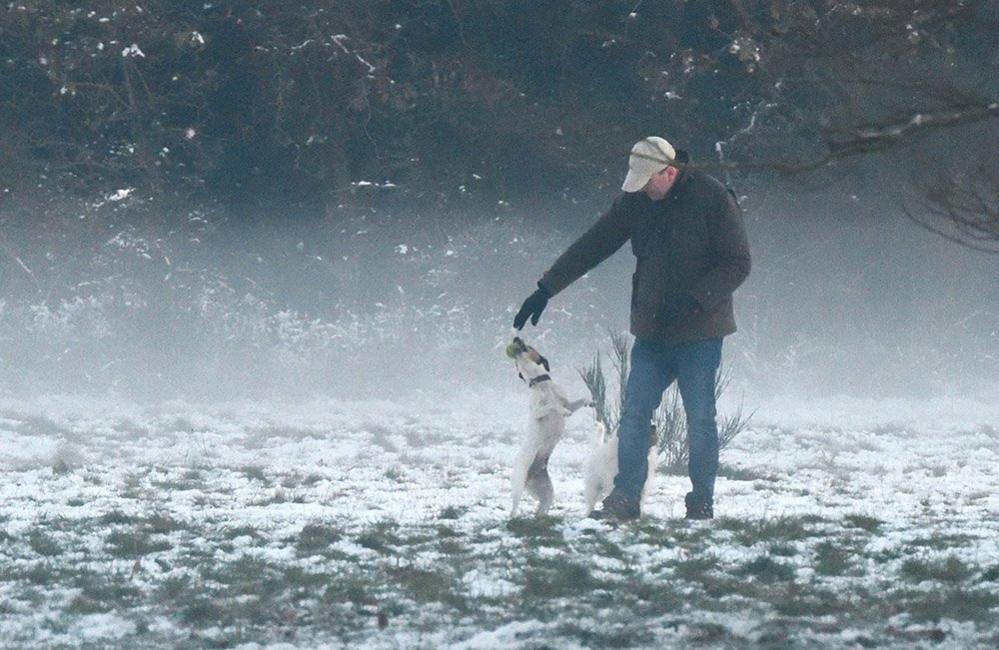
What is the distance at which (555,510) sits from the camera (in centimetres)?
798

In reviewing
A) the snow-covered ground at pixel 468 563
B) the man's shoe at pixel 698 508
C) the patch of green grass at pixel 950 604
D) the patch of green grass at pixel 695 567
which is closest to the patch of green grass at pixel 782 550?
the snow-covered ground at pixel 468 563

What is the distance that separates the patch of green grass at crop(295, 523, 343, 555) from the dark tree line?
33.3 feet

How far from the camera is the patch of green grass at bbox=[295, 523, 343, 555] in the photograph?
20.6 ft

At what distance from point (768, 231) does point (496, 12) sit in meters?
5.61

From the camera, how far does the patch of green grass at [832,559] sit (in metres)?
5.69

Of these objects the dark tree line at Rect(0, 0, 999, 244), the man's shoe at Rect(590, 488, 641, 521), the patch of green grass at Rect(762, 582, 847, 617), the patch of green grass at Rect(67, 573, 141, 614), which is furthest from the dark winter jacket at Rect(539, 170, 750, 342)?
the dark tree line at Rect(0, 0, 999, 244)

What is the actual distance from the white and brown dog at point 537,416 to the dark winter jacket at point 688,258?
53 centimetres

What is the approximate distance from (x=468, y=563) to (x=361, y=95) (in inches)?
526

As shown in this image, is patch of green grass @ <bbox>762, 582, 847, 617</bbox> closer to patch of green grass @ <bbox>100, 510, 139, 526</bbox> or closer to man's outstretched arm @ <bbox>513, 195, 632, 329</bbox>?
man's outstretched arm @ <bbox>513, 195, 632, 329</bbox>

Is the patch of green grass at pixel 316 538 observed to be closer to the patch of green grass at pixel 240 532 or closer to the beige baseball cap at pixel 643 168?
the patch of green grass at pixel 240 532

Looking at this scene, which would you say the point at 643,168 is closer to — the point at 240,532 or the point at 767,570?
the point at 767,570

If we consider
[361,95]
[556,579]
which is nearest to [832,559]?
[556,579]

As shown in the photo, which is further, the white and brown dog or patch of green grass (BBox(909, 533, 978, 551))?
the white and brown dog

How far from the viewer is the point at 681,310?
6996 mm
